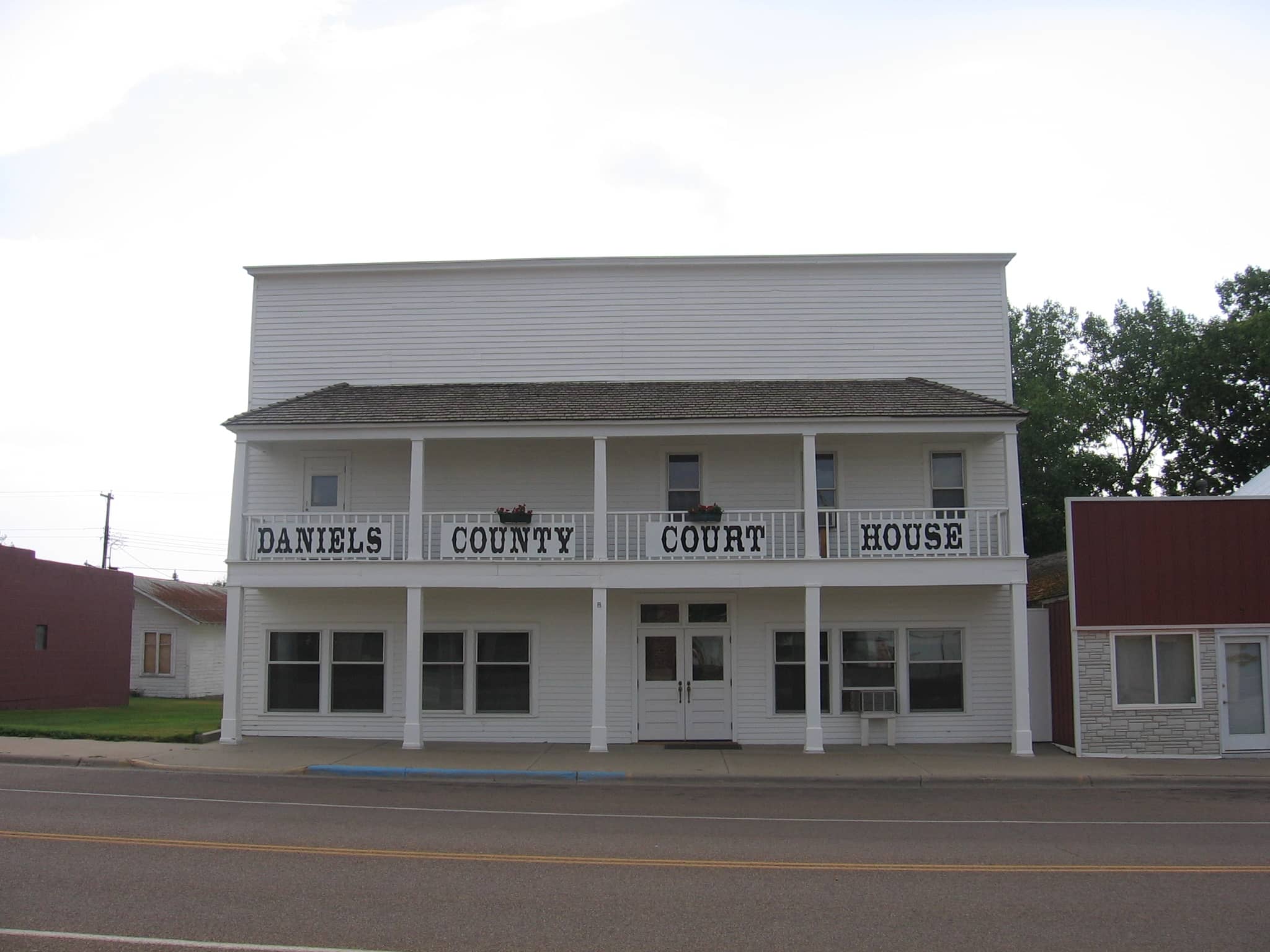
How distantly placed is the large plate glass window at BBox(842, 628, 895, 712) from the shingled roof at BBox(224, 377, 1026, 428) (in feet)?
13.8

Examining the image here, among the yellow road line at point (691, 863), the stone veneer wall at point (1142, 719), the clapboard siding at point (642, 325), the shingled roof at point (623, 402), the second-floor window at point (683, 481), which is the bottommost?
the yellow road line at point (691, 863)

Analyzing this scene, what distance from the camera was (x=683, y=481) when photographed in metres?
20.4

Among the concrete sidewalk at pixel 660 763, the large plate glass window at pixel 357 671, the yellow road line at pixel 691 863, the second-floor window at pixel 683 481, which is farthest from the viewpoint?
the second-floor window at pixel 683 481

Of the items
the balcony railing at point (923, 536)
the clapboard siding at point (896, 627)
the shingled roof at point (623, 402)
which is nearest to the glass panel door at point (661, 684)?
the clapboard siding at point (896, 627)

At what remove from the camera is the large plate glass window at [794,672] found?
19.7 metres

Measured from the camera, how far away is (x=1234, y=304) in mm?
40656

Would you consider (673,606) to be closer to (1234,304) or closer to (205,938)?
(205,938)

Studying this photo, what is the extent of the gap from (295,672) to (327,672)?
A: 0.62 m

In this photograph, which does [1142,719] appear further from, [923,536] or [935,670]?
[923,536]

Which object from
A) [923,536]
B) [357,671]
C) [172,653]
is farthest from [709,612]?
[172,653]

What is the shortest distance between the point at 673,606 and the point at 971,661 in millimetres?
5427

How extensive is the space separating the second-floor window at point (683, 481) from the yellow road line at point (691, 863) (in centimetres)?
1079

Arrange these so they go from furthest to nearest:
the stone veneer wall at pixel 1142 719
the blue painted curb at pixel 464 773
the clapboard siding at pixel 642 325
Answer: the clapboard siding at pixel 642 325
the stone veneer wall at pixel 1142 719
the blue painted curb at pixel 464 773

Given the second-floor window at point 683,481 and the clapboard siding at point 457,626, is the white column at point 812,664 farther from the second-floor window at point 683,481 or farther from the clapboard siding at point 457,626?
the clapboard siding at point 457,626
